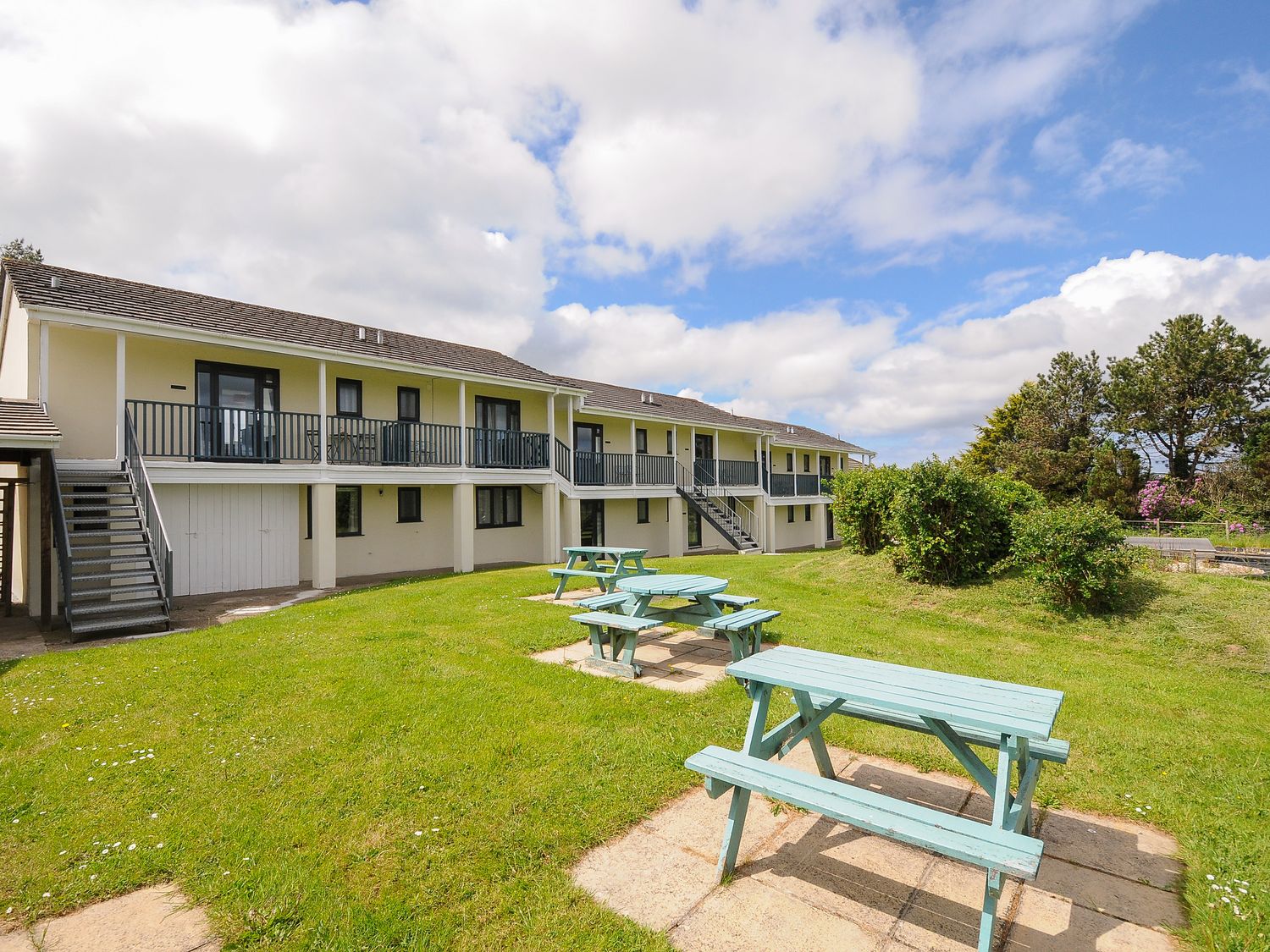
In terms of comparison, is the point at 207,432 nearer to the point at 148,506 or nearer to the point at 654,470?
the point at 148,506

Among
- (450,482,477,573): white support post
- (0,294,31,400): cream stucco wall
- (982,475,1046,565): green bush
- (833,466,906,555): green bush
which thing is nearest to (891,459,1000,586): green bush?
(982,475,1046,565): green bush

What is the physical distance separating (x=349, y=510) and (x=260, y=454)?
3.21m

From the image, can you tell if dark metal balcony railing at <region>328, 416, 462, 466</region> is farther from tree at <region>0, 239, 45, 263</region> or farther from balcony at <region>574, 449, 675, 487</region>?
tree at <region>0, 239, 45, 263</region>

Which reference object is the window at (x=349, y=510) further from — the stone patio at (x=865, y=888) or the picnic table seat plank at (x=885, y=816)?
the picnic table seat plank at (x=885, y=816)

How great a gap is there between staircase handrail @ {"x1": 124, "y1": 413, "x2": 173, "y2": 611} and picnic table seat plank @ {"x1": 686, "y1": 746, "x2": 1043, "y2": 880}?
9.85 metres

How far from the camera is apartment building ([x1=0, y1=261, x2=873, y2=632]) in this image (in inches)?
409

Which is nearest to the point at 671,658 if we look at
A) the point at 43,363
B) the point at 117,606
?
the point at 117,606

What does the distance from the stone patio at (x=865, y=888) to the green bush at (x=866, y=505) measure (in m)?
9.73

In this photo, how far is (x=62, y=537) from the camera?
8.85 m

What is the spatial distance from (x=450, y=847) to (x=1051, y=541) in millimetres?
→ 8882

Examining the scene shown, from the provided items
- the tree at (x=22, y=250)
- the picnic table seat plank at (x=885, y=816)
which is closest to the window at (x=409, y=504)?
the picnic table seat plank at (x=885, y=816)

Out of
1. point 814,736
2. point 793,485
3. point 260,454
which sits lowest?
point 814,736

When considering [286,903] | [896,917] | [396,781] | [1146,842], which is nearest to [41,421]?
[396,781]

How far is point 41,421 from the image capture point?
9.81 meters
